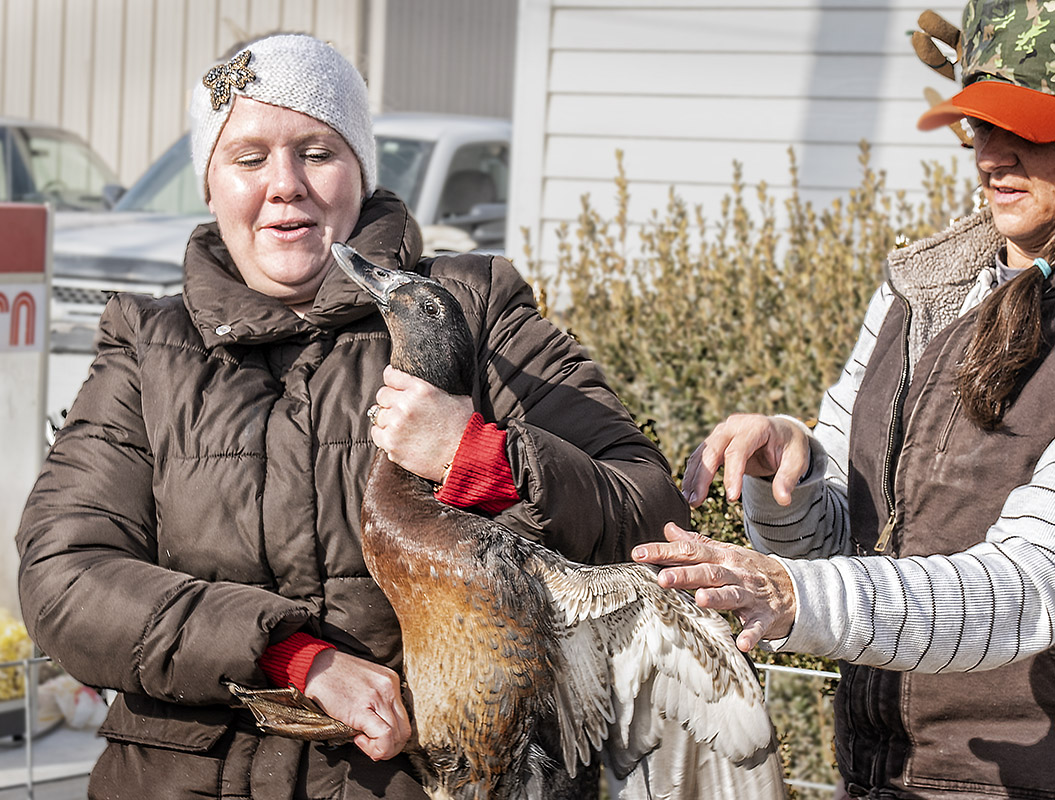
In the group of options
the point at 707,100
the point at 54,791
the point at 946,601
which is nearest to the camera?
the point at 946,601

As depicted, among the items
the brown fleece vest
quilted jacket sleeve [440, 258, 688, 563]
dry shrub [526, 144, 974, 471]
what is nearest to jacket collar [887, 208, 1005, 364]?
the brown fleece vest

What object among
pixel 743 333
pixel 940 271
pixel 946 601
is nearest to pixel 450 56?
pixel 743 333

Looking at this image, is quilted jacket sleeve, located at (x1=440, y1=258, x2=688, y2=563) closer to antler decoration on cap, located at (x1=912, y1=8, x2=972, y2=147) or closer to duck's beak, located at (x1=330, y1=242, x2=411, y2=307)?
duck's beak, located at (x1=330, y1=242, x2=411, y2=307)

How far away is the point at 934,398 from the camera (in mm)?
→ 2225

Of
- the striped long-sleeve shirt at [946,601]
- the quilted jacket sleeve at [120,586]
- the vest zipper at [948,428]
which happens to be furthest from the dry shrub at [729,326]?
the quilted jacket sleeve at [120,586]

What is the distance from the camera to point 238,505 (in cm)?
206

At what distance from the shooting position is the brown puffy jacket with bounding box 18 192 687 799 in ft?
6.46

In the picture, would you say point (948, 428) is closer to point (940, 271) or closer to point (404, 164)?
point (940, 271)

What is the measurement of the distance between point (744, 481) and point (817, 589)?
0.73 m

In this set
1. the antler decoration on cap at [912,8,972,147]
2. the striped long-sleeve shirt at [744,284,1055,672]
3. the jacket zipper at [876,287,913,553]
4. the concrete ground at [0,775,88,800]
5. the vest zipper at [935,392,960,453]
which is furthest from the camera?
the concrete ground at [0,775,88,800]

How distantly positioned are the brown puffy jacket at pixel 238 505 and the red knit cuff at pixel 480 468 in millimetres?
24

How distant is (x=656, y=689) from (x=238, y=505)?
0.76m

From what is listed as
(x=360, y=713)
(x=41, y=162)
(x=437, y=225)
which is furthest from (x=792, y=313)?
(x=41, y=162)

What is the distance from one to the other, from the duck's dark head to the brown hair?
0.87m
